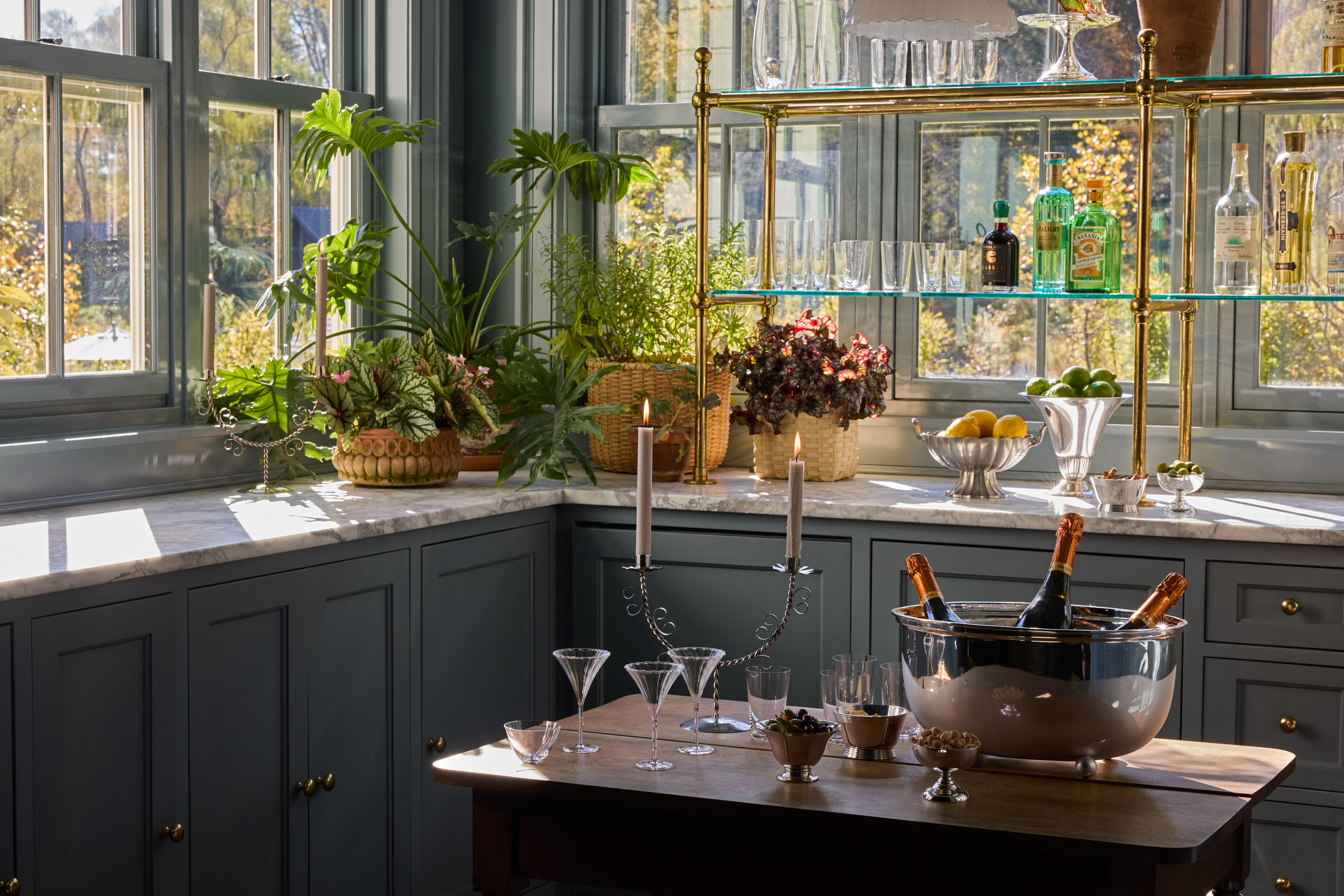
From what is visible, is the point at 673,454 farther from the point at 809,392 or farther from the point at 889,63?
the point at 889,63

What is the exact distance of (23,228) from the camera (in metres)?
2.95

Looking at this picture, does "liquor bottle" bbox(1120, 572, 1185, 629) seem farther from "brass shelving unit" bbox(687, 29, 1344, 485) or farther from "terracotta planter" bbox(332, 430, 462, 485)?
"terracotta planter" bbox(332, 430, 462, 485)

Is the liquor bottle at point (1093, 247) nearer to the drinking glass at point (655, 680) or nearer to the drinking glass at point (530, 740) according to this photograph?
the drinking glass at point (655, 680)

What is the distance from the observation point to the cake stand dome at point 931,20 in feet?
9.78

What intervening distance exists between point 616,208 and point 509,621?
52.8 inches

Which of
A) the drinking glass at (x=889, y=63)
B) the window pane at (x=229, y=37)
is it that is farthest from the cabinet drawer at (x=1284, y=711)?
the window pane at (x=229, y=37)

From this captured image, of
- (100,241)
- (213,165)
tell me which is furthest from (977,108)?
(100,241)

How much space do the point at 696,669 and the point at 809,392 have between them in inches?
68.1

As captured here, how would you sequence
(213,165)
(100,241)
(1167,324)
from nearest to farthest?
1. (100,241)
2. (213,165)
3. (1167,324)

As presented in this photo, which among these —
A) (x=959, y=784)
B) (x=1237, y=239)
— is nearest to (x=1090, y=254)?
(x=1237, y=239)

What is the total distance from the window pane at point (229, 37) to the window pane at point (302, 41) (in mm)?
77

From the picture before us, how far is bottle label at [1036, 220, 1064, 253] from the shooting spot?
11.0 feet

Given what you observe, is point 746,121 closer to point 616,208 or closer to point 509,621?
point 616,208

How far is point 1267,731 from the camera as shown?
2840 mm
